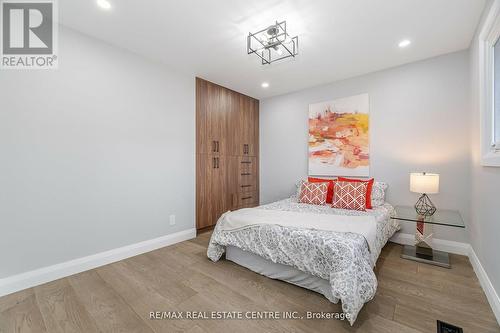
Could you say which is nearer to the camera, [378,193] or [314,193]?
[378,193]

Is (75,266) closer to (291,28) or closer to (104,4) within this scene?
(104,4)

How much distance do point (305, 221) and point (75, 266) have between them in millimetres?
2436

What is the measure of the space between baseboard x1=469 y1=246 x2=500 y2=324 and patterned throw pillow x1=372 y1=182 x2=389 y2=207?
3.28 feet

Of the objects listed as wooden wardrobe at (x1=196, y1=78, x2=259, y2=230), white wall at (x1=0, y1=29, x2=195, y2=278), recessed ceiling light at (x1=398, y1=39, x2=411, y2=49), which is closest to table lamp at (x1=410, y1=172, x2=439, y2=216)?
recessed ceiling light at (x1=398, y1=39, x2=411, y2=49)

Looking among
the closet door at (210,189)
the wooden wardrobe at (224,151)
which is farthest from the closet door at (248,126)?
the closet door at (210,189)

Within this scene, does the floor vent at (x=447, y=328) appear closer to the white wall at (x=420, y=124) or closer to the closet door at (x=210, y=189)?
the white wall at (x=420, y=124)

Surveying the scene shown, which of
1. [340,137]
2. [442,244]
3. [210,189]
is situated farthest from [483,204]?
[210,189]

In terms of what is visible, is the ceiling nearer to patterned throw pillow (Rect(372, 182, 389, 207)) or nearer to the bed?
patterned throw pillow (Rect(372, 182, 389, 207))

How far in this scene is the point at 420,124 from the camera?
2865 mm

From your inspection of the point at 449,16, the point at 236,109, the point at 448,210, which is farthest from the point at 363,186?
the point at 236,109

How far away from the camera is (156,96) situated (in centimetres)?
289

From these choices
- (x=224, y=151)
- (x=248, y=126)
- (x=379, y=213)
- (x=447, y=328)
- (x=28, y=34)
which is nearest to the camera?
(x=447, y=328)

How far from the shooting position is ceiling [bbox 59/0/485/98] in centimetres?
189

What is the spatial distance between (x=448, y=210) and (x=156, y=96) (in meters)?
4.14
